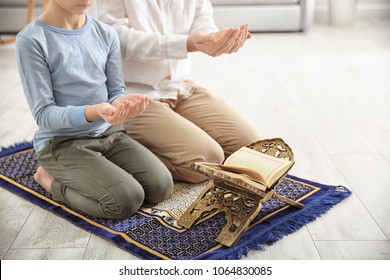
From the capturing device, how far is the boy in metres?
1.55

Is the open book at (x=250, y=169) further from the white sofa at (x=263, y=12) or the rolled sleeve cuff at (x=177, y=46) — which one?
the white sofa at (x=263, y=12)

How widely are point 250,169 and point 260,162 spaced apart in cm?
7

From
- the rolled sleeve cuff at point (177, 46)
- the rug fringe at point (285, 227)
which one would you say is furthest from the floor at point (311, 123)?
the rolled sleeve cuff at point (177, 46)

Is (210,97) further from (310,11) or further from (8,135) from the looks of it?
(310,11)

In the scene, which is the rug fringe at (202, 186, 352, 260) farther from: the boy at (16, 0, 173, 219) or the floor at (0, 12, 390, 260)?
Answer: the boy at (16, 0, 173, 219)

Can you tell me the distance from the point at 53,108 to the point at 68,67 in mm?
117

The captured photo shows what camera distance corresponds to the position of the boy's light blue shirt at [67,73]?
155 cm

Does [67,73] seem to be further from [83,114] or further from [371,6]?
[371,6]

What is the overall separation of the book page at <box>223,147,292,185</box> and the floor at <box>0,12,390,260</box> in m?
0.17

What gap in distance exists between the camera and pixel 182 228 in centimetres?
155

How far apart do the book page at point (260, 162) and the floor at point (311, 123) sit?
0.54 ft

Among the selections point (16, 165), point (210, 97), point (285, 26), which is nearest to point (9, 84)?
point (16, 165)

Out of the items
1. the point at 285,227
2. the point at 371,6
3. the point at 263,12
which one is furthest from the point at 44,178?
the point at 371,6

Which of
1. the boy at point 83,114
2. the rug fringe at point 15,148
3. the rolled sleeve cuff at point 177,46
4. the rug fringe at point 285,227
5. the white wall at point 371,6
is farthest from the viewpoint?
the white wall at point 371,6
